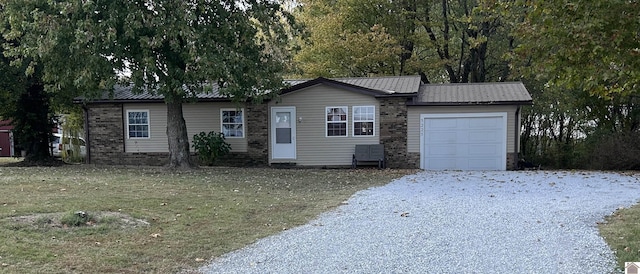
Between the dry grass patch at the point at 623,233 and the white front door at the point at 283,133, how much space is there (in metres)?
10.7

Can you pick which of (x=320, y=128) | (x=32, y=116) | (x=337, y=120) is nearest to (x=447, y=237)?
(x=337, y=120)

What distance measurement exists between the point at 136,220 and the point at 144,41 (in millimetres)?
6429

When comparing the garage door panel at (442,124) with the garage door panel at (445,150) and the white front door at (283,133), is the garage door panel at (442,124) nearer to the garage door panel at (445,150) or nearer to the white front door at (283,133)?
the garage door panel at (445,150)

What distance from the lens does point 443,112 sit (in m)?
15.3

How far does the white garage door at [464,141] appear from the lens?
15227 mm

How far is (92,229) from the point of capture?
18.7 feet

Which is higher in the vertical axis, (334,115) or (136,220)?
(334,115)

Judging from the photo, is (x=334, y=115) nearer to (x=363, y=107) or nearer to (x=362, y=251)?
(x=363, y=107)

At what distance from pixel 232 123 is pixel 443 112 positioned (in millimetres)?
7218

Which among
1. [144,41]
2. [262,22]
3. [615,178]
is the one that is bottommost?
[615,178]

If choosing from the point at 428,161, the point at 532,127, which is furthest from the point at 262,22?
the point at 532,127

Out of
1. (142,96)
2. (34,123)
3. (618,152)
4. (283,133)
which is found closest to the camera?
(618,152)

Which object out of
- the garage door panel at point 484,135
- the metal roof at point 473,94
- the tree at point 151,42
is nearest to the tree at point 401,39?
the metal roof at point 473,94

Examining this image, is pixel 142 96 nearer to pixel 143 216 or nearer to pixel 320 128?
pixel 320 128
